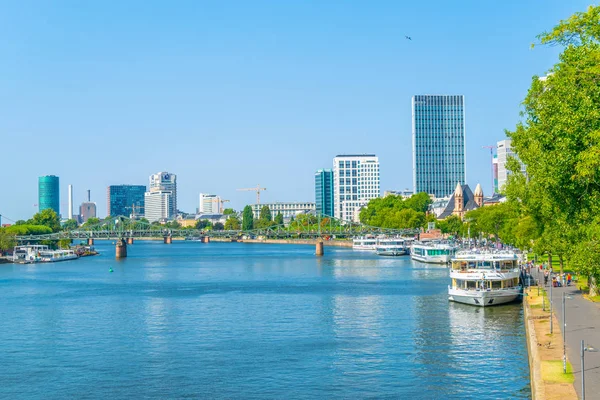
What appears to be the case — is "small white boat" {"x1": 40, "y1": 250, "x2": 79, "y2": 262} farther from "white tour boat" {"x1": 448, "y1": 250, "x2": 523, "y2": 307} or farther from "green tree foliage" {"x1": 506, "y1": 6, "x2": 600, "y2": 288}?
"green tree foliage" {"x1": 506, "y1": 6, "x2": 600, "y2": 288}

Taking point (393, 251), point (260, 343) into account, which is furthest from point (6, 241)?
point (260, 343)

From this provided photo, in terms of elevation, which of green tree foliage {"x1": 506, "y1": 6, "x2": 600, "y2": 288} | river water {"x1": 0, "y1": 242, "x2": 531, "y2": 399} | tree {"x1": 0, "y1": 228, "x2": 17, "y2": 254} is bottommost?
river water {"x1": 0, "y1": 242, "x2": 531, "y2": 399}

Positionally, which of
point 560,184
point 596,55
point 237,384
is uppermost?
point 596,55

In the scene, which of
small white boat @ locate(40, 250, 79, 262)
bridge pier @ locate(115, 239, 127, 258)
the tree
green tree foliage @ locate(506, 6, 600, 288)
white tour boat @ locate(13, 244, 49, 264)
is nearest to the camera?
green tree foliage @ locate(506, 6, 600, 288)

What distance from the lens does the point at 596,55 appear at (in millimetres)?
30672

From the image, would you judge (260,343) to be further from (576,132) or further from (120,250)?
(120,250)

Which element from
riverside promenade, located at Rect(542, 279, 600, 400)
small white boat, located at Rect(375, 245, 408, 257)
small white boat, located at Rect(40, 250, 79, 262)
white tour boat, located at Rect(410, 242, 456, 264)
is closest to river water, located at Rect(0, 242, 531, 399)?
riverside promenade, located at Rect(542, 279, 600, 400)

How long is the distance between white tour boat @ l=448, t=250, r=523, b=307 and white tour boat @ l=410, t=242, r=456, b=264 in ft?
167

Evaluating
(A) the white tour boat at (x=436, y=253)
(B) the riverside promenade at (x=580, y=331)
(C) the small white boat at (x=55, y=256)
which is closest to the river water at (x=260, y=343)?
(B) the riverside promenade at (x=580, y=331)

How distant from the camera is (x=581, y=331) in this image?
37.1m

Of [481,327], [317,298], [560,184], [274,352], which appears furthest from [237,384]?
[317,298]

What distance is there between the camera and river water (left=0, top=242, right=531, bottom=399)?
35.1 m

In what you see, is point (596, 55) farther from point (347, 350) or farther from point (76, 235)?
point (76, 235)

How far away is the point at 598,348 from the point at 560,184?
662 cm
